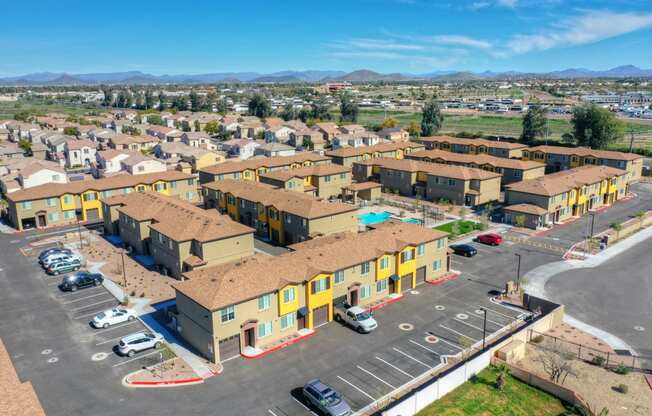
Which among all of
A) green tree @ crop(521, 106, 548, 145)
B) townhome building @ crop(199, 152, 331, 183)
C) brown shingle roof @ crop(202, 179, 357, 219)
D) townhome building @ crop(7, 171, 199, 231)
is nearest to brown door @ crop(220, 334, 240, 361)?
brown shingle roof @ crop(202, 179, 357, 219)

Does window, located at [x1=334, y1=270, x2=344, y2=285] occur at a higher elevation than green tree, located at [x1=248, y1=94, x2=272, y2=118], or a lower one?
lower

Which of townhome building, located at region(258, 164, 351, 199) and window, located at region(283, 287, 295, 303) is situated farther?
townhome building, located at region(258, 164, 351, 199)

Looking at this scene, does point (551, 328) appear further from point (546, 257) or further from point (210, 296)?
point (210, 296)

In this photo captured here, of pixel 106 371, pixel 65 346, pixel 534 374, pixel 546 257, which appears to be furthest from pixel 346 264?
pixel 546 257

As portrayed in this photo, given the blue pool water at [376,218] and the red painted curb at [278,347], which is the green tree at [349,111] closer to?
the blue pool water at [376,218]

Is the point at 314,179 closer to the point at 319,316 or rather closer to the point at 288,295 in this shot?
the point at 319,316

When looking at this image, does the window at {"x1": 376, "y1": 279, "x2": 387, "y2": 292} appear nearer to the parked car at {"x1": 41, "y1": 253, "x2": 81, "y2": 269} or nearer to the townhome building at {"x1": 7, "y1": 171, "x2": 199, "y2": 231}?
the parked car at {"x1": 41, "y1": 253, "x2": 81, "y2": 269}
